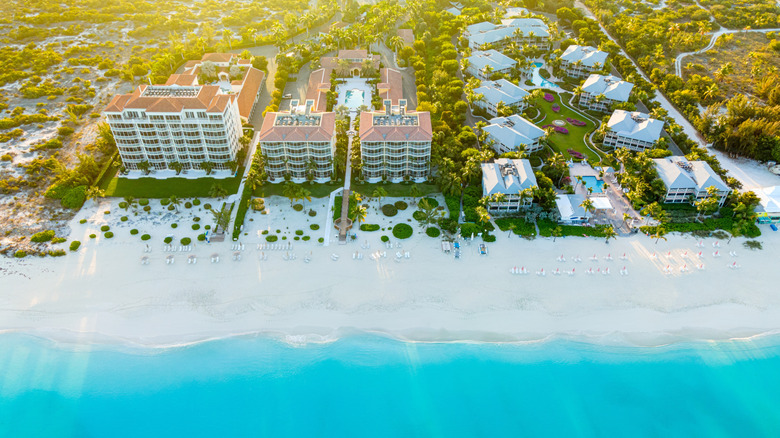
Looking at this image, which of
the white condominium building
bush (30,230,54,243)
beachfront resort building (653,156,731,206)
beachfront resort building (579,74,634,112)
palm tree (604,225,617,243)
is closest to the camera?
palm tree (604,225,617,243)

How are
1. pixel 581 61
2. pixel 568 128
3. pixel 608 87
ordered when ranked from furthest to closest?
pixel 581 61
pixel 608 87
pixel 568 128

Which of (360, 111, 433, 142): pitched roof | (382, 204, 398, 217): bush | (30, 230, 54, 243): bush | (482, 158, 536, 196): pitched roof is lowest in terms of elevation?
(30, 230, 54, 243): bush

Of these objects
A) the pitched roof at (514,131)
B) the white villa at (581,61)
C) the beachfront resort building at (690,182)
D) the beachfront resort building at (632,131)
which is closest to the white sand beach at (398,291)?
the beachfront resort building at (690,182)

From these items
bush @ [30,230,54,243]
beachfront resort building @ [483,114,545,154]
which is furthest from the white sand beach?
beachfront resort building @ [483,114,545,154]

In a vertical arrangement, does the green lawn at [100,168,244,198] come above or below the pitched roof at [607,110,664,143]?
below

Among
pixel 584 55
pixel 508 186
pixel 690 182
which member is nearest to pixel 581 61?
pixel 584 55

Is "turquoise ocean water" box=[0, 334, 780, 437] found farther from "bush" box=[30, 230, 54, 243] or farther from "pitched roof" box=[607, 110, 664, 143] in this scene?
"pitched roof" box=[607, 110, 664, 143]

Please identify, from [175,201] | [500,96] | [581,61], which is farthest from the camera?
[581,61]

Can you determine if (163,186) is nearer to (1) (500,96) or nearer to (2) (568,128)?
(1) (500,96)
